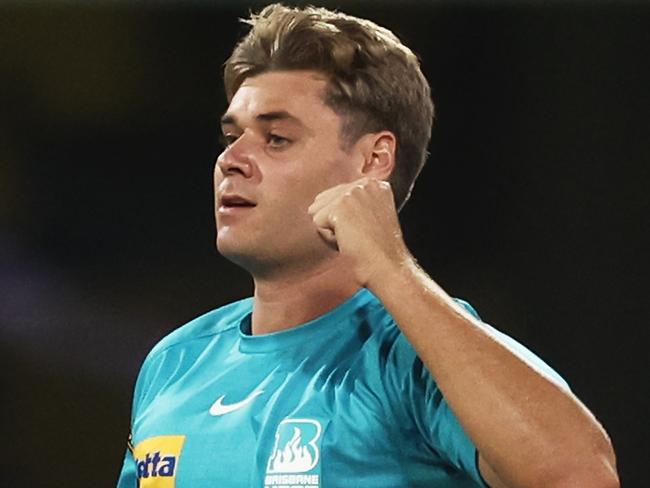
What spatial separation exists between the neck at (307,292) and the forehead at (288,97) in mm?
237

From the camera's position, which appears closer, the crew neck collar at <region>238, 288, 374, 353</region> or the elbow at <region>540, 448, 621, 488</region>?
the elbow at <region>540, 448, 621, 488</region>

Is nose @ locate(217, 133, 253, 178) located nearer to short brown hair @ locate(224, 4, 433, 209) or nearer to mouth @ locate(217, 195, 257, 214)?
mouth @ locate(217, 195, 257, 214)

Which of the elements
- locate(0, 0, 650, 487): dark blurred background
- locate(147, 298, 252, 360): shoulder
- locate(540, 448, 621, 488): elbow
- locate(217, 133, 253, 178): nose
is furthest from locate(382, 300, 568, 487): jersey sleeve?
locate(0, 0, 650, 487): dark blurred background

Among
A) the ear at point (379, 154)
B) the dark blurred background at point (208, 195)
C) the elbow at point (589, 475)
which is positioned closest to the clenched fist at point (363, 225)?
the ear at point (379, 154)

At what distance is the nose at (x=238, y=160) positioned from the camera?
2.00 m

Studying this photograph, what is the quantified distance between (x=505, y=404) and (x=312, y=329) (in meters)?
0.52

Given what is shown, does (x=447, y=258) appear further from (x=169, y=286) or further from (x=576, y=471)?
(x=576, y=471)

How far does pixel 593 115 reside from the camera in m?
3.70

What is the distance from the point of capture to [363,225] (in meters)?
1.78

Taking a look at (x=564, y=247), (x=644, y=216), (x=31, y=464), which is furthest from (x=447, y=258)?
(x=31, y=464)

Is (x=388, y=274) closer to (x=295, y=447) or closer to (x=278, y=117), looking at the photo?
(x=295, y=447)

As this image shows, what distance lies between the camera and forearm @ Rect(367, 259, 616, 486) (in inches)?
61.2

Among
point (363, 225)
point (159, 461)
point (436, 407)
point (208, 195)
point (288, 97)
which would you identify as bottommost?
point (159, 461)

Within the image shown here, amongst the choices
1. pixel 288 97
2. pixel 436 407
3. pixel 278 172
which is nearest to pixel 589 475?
pixel 436 407
